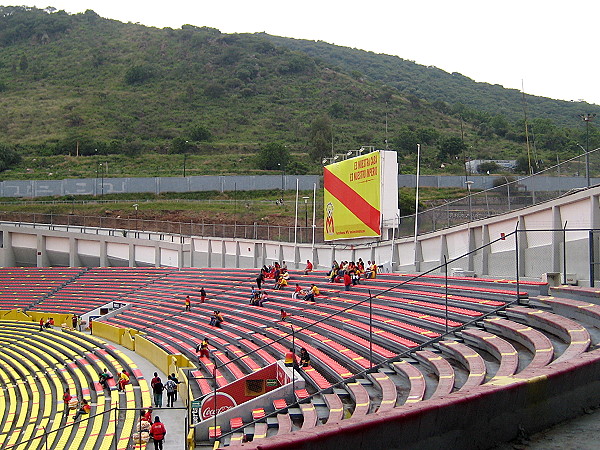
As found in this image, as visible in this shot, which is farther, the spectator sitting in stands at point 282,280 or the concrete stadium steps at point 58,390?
the spectator sitting in stands at point 282,280

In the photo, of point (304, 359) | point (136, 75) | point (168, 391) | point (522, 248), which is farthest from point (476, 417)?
point (136, 75)

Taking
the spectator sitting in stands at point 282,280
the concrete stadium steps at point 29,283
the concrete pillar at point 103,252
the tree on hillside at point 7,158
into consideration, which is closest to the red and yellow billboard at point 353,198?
Result: the spectator sitting in stands at point 282,280

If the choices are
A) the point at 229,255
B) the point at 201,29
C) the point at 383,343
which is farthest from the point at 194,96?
the point at 383,343

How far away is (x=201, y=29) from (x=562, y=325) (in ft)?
561

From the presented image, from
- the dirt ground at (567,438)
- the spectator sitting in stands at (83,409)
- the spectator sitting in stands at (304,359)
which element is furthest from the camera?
the spectator sitting in stands at (83,409)

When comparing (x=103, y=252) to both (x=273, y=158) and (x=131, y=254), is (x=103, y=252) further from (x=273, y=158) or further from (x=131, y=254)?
(x=273, y=158)

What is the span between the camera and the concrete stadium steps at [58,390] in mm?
16531

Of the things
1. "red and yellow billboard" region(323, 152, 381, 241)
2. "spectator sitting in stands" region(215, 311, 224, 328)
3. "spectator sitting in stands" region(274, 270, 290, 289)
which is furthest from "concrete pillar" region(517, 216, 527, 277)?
"spectator sitting in stands" region(274, 270, 290, 289)

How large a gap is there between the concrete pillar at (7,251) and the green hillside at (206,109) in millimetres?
32083

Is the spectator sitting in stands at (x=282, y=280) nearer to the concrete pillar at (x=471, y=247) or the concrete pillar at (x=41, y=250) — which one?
the concrete pillar at (x=471, y=247)

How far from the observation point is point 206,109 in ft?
422

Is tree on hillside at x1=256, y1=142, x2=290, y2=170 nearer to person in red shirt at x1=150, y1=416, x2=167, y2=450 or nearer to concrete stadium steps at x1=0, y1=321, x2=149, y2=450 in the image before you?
concrete stadium steps at x1=0, y1=321, x2=149, y2=450

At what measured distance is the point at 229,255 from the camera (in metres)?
41.9

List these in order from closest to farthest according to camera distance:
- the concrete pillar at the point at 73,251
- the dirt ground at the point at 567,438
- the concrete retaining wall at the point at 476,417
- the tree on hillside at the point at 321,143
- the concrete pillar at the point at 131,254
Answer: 1. the concrete retaining wall at the point at 476,417
2. the dirt ground at the point at 567,438
3. the concrete pillar at the point at 131,254
4. the concrete pillar at the point at 73,251
5. the tree on hillside at the point at 321,143
